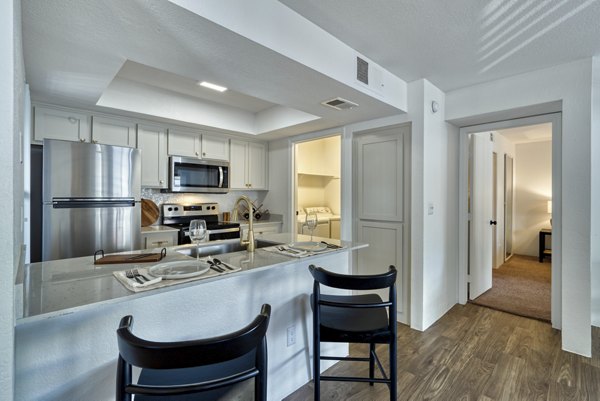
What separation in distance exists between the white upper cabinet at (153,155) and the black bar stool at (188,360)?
9.40 ft

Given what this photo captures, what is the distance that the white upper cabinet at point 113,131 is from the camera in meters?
3.07

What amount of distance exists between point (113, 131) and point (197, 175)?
1.04 metres

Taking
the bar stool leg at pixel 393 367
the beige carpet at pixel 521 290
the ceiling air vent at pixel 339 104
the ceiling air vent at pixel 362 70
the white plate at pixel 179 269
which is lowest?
the beige carpet at pixel 521 290

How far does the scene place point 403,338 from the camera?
2645mm

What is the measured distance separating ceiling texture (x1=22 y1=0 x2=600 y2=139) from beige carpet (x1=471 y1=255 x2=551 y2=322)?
251cm

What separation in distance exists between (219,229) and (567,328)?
141 inches

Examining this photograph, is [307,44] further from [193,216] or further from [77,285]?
[193,216]

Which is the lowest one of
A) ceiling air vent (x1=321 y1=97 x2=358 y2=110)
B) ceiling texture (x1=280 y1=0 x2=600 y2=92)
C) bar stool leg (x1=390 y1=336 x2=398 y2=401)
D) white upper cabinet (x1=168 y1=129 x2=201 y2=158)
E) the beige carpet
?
the beige carpet

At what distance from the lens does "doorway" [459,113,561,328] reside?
2.73 metres

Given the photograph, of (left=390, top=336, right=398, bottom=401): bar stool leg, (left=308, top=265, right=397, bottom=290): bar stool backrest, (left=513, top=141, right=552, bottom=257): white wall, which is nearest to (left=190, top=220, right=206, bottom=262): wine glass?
(left=308, top=265, right=397, bottom=290): bar stool backrest

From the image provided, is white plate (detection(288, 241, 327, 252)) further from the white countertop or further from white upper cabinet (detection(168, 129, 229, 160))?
white upper cabinet (detection(168, 129, 229, 160))

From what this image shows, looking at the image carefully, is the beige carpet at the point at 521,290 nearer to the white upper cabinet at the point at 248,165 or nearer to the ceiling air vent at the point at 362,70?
the ceiling air vent at the point at 362,70

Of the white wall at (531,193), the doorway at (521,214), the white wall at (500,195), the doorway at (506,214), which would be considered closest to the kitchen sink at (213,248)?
the doorway at (506,214)

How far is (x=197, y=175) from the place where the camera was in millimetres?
3811
